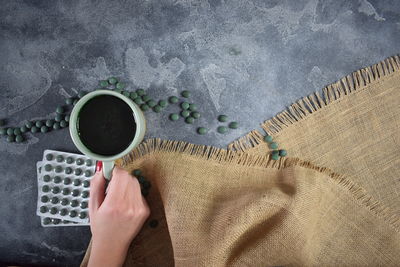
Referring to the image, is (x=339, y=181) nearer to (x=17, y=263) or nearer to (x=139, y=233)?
(x=139, y=233)

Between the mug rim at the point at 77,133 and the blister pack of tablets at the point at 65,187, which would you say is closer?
the mug rim at the point at 77,133

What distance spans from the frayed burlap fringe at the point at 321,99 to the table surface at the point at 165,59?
2cm

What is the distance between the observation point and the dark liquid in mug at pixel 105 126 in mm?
867

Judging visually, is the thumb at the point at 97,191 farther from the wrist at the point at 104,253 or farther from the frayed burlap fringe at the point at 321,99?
the frayed burlap fringe at the point at 321,99

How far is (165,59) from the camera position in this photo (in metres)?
1.15

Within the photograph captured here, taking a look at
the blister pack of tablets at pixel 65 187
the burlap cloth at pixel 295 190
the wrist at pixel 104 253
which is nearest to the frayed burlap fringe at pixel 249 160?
the burlap cloth at pixel 295 190

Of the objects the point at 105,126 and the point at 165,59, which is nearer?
the point at 105,126

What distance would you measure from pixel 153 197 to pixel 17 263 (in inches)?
17.4

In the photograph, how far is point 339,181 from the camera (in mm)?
1086

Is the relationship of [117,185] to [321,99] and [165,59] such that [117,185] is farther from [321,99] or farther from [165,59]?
[321,99]

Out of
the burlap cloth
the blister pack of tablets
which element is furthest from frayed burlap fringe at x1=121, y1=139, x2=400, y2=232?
the blister pack of tablets

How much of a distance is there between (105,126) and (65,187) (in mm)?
327

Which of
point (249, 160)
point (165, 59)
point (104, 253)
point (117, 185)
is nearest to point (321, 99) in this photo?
point (249, 160)

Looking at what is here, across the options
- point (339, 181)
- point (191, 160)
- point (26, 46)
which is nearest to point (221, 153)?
point (191, 160)
